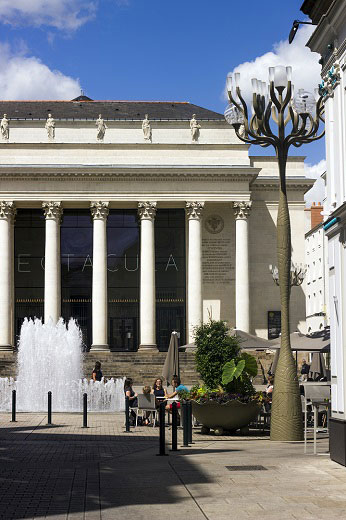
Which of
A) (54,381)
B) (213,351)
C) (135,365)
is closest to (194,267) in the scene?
(135,365)

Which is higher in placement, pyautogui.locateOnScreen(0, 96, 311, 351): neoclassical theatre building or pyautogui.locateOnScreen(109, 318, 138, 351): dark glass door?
pyautogui.locateOnScreen(0, 96, 311, 351): neoclassical theatre building

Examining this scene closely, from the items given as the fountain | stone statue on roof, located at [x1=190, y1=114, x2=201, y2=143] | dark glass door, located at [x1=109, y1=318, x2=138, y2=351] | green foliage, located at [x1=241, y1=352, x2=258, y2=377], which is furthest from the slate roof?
green foliage, located at [x1=241, y1=352, x2=258, y2=377]

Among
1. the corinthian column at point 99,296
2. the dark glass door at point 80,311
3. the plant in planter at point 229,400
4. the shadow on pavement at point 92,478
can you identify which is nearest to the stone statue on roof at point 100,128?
the corinthian column at point 99,296

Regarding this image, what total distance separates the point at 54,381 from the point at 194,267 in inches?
891

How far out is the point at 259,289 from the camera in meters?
63.0

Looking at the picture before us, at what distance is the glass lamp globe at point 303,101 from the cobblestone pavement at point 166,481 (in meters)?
7.96

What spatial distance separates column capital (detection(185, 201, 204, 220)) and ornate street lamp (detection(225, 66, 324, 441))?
35.6 metres

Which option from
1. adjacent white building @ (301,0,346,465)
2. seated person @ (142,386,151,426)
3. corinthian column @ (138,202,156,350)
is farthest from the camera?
corinthian column @ (138,202,156,350)

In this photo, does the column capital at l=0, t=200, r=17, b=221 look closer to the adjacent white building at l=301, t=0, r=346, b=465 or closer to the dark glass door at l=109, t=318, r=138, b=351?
the dark glass door at l=109, t=318, r=138, b=351

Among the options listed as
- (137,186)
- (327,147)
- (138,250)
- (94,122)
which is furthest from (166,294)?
(327,147)

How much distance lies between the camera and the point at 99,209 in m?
60.2

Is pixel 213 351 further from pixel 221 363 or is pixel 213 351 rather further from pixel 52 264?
pixel 52 264

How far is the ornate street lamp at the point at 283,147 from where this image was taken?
22312mm

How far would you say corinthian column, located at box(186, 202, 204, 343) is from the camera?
5925 centimetres
